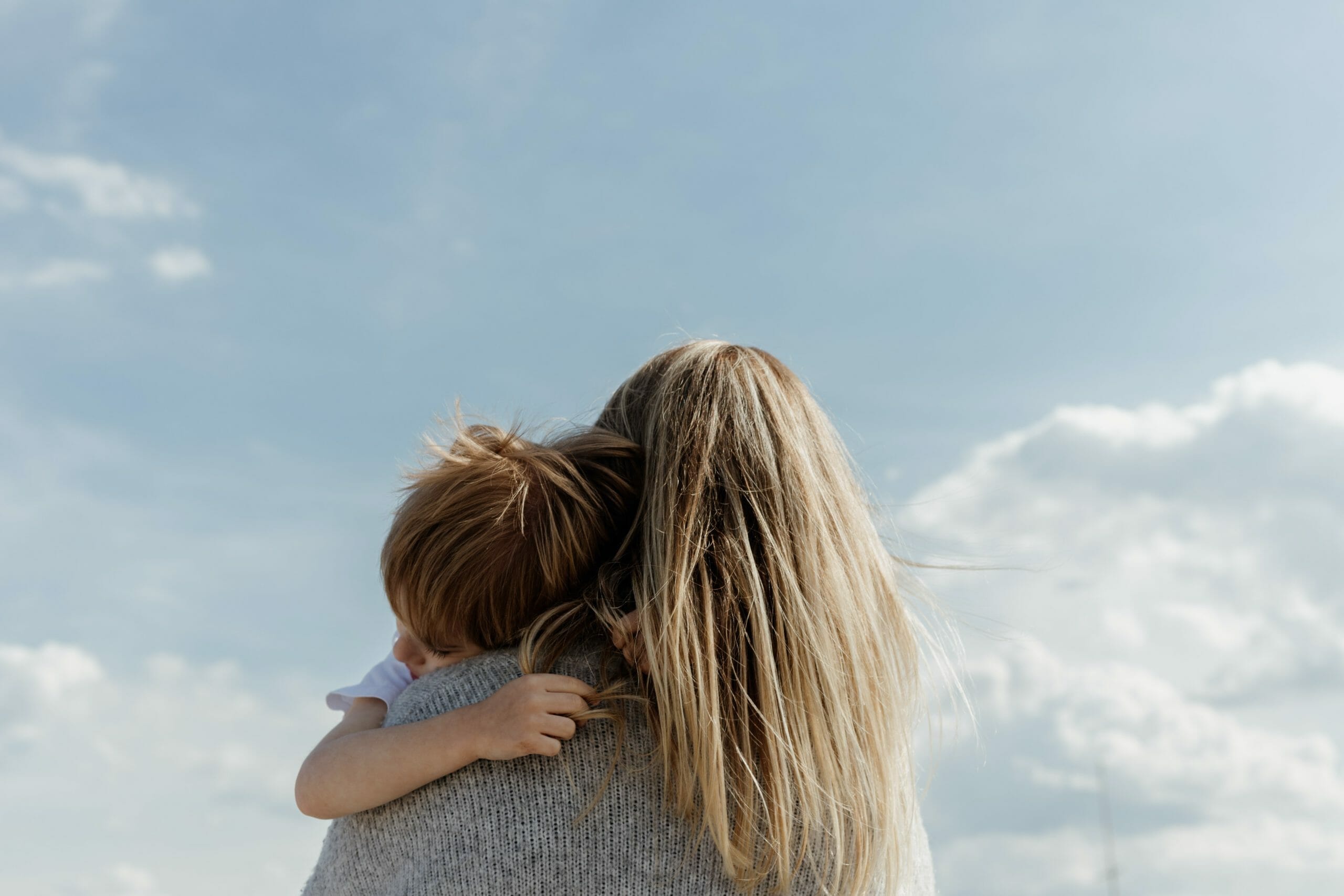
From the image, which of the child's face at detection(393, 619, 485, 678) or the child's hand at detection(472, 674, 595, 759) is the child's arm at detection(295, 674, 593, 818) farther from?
the child's face at detection(393, 619, 485, 678)

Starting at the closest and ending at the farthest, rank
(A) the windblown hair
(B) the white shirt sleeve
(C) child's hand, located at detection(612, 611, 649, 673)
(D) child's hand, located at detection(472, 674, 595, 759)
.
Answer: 1. (D) child's hand, located at detection(472, 674, 595, 759)
2. (C) child's hand, located at detection(612, 611, 649, 673)
3. (A) the windblown hair
4. (B) the white shirt sleeve

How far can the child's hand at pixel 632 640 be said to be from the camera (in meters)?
2.22

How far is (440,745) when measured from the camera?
216 cm

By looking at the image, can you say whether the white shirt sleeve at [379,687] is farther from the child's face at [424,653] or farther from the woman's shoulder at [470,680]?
the woman's shoulder at [470,680]

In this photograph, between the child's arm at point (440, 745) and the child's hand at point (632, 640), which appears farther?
the child's hand at point (632, 640)

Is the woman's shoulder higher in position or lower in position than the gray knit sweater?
higher

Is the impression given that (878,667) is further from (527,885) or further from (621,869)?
(527,885)

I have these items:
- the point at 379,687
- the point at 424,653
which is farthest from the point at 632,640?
the point at 379,687

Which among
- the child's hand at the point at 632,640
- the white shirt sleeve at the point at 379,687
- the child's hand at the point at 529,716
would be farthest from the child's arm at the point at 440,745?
the white shirt sleeve at the point at 379,687

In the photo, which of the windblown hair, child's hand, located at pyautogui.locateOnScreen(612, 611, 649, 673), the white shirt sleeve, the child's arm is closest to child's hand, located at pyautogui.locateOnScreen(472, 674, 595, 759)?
the child's arm

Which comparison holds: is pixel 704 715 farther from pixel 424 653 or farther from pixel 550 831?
pixel 424 653

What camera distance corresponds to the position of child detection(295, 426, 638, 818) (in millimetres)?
2168

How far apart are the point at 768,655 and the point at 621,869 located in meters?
0.48

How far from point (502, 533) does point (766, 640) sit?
0.58 metres
